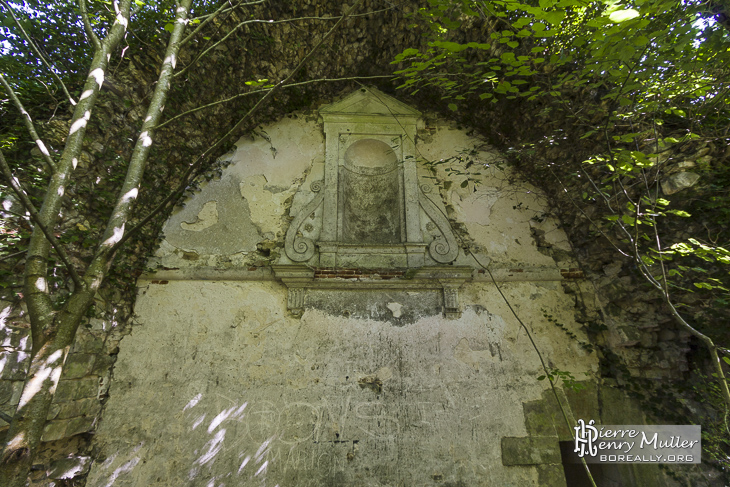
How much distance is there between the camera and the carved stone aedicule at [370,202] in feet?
15.2

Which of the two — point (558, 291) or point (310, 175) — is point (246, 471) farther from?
point (558, 291)

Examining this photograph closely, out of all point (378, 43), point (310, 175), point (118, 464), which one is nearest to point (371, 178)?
point (310, 175)

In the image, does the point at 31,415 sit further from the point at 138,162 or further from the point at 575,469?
the point at 575,469

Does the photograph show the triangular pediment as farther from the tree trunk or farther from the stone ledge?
the stone ledge

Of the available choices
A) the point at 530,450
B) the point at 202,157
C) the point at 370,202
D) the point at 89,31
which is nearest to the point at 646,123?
the point at 370,202

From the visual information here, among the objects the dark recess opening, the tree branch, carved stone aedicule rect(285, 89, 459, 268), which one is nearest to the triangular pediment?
carved stone aedicule rect(285, 89, 459, 268)

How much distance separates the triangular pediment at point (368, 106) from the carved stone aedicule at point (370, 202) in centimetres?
2

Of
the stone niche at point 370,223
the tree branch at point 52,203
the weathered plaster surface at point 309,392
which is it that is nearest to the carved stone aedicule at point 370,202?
the stone niche at point 370,223

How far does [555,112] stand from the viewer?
176 inches

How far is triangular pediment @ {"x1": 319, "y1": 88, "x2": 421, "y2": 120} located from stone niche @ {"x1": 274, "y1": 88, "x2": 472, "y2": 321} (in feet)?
0.05

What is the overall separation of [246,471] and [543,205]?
5141mm

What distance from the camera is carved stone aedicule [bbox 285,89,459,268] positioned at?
4.64 metres

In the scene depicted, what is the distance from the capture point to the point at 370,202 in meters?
5.41

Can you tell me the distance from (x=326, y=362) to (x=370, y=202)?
251cm
